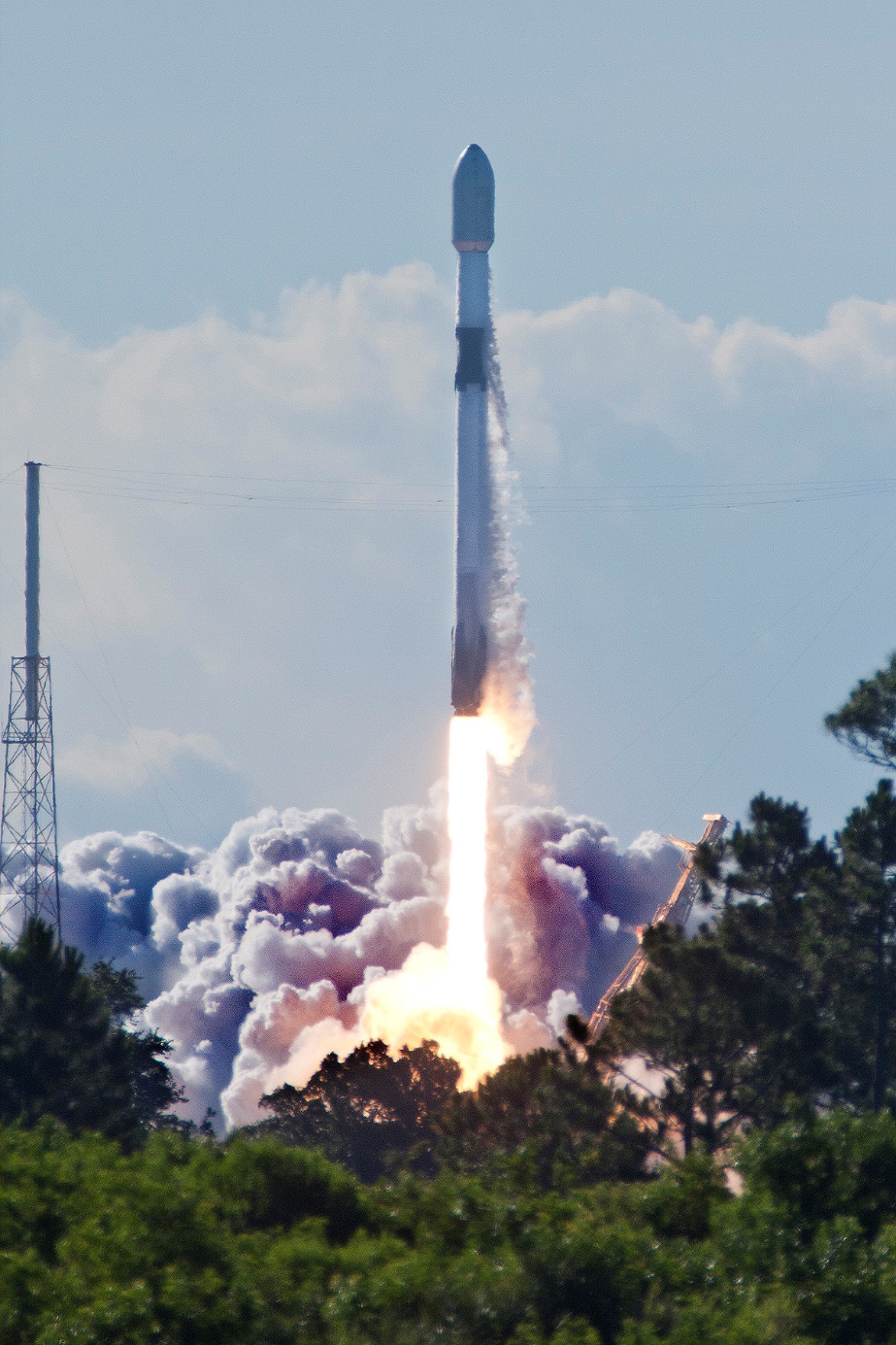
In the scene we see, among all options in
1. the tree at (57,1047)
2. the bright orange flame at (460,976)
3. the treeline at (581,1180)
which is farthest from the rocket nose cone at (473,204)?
the tree at (57,1047)

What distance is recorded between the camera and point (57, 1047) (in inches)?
3078

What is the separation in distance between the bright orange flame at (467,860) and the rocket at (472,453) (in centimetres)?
217

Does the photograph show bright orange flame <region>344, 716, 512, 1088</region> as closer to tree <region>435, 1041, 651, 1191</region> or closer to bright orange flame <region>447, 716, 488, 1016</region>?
bright orange flame <region>447, 716, 488, 1016</region>

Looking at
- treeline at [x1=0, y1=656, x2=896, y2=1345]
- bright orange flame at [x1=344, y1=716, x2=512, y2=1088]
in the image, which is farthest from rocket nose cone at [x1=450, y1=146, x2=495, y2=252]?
treeline at [x1=0, y1=656, x2=896, y2=1345]

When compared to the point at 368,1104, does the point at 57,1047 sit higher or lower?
lower

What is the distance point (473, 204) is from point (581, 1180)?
149 ft

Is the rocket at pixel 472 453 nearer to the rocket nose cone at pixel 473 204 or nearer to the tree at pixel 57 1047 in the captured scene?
the rocket nose cone at pixel 473 204

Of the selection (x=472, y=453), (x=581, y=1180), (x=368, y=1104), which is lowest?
(x=581, y=1180)

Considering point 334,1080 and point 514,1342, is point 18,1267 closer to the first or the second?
point 514,1342

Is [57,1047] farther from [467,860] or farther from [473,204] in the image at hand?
[473,204]

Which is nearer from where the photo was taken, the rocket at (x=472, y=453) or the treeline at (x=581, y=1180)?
the treeline at (x=581, y=1180)

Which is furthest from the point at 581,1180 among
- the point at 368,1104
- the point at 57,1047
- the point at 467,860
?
the point at 467,860

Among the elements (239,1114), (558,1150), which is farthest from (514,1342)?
(239,1114)

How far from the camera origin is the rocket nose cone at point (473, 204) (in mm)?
97062
